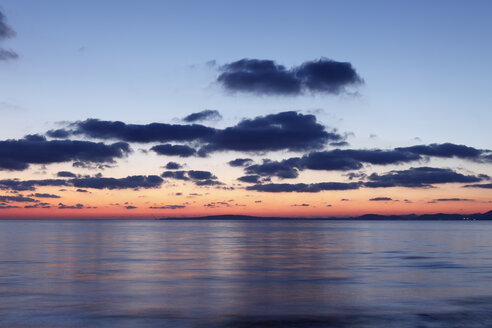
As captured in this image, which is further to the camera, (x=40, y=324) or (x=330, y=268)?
(x=330, y=268)

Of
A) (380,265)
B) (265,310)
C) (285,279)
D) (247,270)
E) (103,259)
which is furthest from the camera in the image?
(103,259)

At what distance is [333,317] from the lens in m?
20.8

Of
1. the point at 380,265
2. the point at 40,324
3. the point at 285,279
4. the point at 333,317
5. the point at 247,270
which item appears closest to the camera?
the point at 40,324

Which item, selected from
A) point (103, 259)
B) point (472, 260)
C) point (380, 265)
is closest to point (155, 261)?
point (103, 259)

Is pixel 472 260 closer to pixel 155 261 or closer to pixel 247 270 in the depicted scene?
pixel 247 270

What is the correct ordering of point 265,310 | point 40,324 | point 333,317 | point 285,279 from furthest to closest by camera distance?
point 285,279 < point 265,310 < point 333,317 < point 40,324

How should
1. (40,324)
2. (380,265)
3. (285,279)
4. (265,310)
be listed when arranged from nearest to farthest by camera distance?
(40,324)
(265,310)
(285,279)
(380,265)

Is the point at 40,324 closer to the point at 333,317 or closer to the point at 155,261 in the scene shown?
the point at 333,317

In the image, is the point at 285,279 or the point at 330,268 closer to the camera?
the point at 285,279

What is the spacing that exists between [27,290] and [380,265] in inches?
1072

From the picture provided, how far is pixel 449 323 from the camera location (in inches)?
777

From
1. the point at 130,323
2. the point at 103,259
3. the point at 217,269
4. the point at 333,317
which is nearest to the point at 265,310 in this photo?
the point at 333,317

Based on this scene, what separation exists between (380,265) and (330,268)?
5855mm

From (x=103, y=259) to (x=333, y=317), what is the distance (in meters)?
30.4
